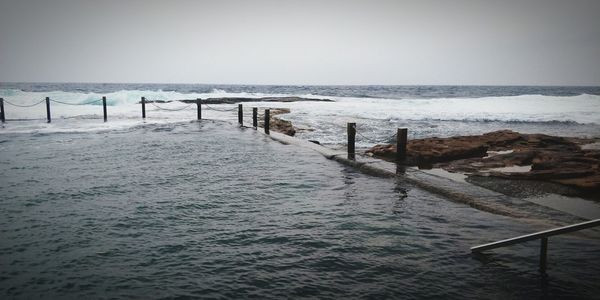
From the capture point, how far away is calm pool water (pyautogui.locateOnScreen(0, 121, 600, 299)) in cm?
363

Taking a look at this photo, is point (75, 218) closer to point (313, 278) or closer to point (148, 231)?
point (148, 231)

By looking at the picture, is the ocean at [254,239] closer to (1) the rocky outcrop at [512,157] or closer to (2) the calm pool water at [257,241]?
(2) the calm pool water at [257,241]

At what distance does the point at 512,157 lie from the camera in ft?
34.2

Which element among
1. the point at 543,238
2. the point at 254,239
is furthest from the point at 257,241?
the point at 543,238

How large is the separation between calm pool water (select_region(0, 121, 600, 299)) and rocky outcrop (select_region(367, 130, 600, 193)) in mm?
2980

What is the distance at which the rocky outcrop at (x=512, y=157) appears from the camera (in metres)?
7.92

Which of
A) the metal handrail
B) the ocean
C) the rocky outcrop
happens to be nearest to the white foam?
the rocky outcrop

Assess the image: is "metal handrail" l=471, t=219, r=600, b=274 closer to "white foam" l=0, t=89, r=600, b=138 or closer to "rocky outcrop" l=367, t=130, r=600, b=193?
"rocky outcrop" l=367, t=130, r=600, b=193

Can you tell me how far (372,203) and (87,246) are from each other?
4.29m

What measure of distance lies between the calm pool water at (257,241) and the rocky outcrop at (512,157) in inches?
117

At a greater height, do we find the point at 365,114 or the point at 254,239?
the point at 365,114

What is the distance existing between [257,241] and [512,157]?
8668 mm

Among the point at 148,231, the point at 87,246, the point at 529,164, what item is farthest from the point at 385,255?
the point at 529,164

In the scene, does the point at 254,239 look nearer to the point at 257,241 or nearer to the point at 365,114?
the point at 257,241
